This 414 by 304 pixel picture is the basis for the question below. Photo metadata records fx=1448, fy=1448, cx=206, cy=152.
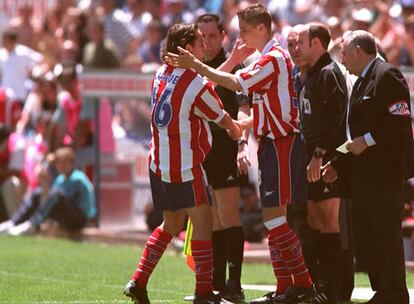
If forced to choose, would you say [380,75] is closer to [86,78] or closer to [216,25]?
[216,25]

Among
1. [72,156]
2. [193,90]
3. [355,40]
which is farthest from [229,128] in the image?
[72,156]

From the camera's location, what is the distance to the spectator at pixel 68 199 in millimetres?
20078

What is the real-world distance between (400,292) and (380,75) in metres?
1.64

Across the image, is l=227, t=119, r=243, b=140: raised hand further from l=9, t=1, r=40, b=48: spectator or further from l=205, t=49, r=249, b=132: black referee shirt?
l=9, t=1, r=40, b=48: spectator

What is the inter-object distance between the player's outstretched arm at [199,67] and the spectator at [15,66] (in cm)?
1467

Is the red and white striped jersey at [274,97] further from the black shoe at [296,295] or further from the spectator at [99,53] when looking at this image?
the spectator at [99,53]

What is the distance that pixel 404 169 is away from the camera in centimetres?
1105

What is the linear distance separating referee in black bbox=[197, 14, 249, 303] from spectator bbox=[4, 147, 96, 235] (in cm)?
768

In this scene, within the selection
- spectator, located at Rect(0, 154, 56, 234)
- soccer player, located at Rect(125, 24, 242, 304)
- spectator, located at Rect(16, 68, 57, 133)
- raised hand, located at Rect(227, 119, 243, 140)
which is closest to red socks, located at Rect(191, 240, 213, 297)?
soccer player, located at Rect(125, 24, 242, 304)

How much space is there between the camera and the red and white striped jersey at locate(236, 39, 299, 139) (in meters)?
11.3

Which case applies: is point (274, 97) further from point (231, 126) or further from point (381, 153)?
point (381, 153)

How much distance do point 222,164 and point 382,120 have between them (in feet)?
6.41

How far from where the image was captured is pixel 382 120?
10.9m

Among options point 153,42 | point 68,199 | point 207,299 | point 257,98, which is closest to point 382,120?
point 257,98
